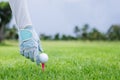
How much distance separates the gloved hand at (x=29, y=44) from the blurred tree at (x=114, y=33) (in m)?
59.1

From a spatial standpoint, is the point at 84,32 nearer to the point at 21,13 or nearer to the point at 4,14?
the point at 4,14

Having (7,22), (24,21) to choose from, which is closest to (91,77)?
(24,21)

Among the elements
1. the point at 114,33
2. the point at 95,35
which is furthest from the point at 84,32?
the point at 114,33

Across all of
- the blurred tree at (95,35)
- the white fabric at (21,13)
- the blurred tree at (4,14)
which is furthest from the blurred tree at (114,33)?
the white fabric at (21,13)

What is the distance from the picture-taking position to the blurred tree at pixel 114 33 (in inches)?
2483

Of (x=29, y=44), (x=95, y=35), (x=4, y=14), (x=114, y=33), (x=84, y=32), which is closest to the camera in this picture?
(x=29, y=44)

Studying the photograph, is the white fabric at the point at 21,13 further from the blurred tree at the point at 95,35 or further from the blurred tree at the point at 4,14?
the blurred tree at the point at 95,35

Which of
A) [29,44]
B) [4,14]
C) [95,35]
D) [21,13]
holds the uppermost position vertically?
[4,14]

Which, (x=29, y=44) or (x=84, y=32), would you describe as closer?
(x=29, y=44)

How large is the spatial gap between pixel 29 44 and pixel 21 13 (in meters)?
0.40

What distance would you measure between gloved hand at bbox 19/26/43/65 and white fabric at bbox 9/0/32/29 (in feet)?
0.22

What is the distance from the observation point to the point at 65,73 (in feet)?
14.4

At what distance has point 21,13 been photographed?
410cm

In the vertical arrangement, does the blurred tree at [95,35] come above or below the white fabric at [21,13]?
below
